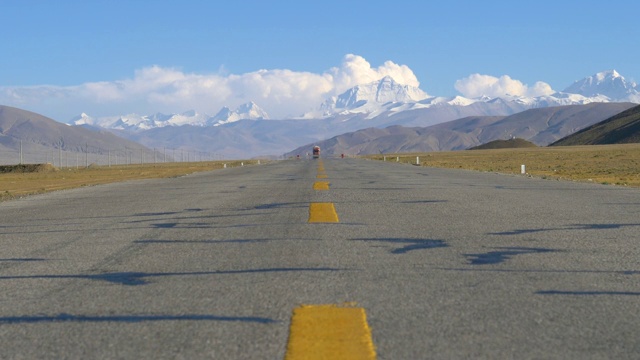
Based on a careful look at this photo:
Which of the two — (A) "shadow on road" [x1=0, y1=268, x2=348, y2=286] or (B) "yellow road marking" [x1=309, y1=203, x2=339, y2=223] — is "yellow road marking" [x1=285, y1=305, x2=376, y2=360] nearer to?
(A) "shadow on road" [x1=0, y1=268, x2=348, y2=286]

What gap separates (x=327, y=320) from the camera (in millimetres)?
4746

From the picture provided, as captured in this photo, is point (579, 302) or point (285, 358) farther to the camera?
point (579, 302)

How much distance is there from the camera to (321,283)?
5.93 meters

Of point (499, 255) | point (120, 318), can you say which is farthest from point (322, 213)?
point (120, 318)

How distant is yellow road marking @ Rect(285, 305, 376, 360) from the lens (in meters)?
4.04

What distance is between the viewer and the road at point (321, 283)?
14.3 ft

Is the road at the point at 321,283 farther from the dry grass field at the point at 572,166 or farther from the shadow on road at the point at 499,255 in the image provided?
the dry grass field at the point at 572,166

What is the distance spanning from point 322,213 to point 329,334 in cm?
715

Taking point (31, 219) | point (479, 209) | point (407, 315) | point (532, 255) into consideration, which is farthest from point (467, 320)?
point (31, 219)

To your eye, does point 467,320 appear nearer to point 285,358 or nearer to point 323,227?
point 285,358

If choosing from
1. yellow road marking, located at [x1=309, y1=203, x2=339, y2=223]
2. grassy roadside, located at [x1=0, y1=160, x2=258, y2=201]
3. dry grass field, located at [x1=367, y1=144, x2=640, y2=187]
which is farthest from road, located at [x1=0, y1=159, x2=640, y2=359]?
dry grass field, located at [x1=367, y1=144, x2=640, y2=187]

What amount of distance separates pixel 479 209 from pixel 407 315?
776 cm

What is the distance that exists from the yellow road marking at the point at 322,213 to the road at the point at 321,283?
135 mm

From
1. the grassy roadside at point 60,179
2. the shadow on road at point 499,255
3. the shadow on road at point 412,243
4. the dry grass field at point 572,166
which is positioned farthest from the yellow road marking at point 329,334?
the dry grass field at point 572,166
